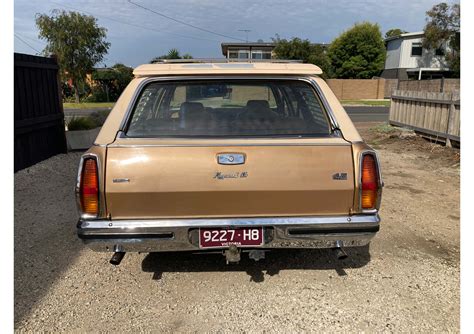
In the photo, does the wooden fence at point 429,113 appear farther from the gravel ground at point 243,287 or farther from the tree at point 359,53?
the tree at point 359,53

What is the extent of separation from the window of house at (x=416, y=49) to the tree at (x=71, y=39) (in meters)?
32.2

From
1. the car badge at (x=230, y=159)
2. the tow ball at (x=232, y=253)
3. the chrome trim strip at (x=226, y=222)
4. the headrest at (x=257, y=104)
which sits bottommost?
the tow ball at (x=232, y=253)

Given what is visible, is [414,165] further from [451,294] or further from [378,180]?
[378,180]

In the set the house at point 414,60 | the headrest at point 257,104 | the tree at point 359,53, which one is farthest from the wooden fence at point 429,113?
the house at point 414,60

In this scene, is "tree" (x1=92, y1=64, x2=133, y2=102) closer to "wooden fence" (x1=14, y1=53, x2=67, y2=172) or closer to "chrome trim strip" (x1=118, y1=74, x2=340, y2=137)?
"wooden fence" (x1=14, y1=53, x2=67, y2=172)

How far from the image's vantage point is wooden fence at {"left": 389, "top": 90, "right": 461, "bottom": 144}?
8.53 meters

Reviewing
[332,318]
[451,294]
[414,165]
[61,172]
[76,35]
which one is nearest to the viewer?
[332,318]

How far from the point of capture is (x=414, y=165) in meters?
7.78

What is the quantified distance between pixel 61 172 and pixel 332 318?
5.84 metres

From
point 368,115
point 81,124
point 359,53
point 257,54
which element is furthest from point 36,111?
point 257,54

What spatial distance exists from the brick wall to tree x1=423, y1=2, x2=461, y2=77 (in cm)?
588

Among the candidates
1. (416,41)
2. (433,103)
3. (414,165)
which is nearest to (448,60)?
(416,41)

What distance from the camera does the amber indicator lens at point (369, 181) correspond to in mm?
2744

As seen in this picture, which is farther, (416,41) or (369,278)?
(416,41)
